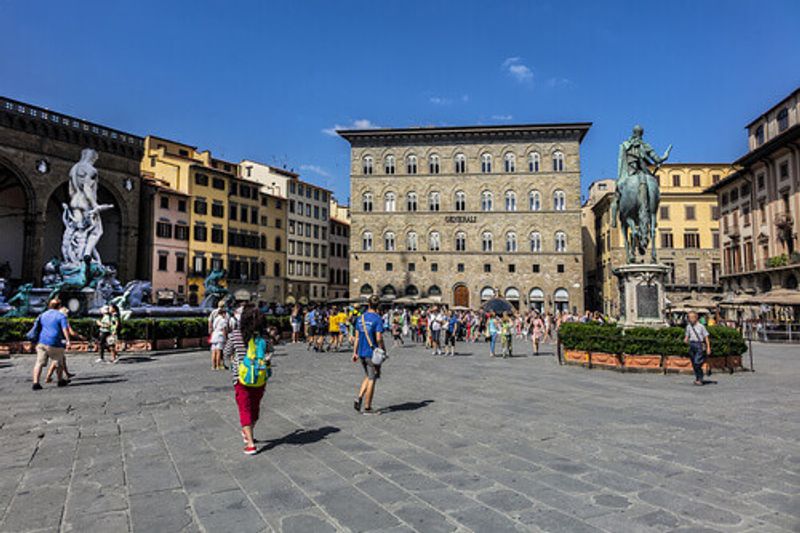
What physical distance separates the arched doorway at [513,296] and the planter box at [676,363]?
39911mm

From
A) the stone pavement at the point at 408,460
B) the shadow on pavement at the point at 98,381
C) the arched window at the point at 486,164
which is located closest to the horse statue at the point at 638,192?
the stone pavement at the point at 408,460

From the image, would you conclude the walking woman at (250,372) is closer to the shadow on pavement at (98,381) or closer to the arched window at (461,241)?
the shadow on pavement at (98,381)

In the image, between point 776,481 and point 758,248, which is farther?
point 758,248

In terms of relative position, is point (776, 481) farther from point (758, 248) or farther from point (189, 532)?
point (758, 248)

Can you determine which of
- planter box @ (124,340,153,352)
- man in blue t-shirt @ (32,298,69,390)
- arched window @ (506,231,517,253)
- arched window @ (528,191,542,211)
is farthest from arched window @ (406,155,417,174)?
man in blue t-shirt @ (32,298,69,390)

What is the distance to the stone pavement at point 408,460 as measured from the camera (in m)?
3.96

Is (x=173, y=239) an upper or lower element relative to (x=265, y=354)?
upper

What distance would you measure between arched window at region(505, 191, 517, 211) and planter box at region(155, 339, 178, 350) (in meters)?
40.1

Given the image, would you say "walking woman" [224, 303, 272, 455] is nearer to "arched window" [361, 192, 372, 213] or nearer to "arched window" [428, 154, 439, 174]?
"arched window" [361, 192, 372, 213]

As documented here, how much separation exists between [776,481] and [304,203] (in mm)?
59765

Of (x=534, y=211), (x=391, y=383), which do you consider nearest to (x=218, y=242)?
(x=534, y=211)

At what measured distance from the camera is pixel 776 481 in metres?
4.73

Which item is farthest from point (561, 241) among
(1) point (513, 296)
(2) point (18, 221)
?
(2) point (18, 221)

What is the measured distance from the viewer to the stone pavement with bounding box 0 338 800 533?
396cm
